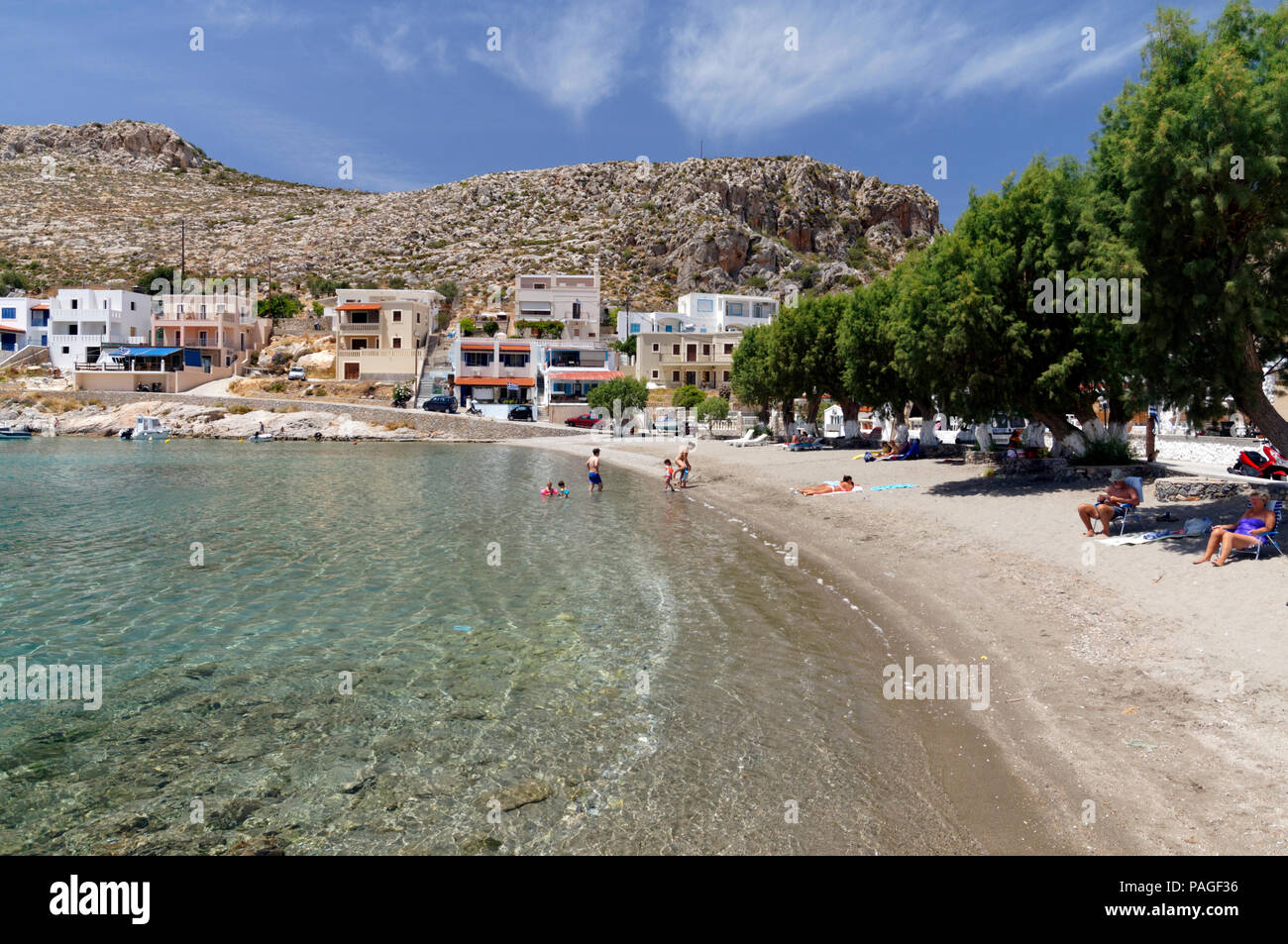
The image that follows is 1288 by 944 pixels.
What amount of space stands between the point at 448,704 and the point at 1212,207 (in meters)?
15.9

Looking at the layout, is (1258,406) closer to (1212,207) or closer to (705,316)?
(1212,207)

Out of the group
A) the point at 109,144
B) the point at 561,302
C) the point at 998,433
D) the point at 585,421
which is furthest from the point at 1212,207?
the point at 109,144

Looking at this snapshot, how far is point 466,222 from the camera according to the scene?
139250mm

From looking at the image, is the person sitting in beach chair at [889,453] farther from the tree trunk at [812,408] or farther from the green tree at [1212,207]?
the green tree at [1212,207]

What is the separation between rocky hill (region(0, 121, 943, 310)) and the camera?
11338cm

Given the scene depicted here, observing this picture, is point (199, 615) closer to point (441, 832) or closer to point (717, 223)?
point (441, 832)

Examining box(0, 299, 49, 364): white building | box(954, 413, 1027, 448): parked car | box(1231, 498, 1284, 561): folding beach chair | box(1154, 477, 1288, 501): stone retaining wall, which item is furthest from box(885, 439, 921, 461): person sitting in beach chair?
box(0, 299, 49, 364): white building

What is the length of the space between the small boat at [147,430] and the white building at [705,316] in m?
47.9

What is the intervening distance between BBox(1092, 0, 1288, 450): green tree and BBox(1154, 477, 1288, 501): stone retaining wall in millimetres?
2776

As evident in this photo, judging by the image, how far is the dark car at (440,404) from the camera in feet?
235

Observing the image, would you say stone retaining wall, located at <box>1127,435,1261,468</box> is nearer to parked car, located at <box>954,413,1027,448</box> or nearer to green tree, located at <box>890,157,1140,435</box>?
parked car, located at <box>954,413,1027,448</box>
